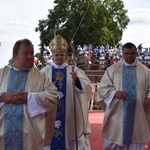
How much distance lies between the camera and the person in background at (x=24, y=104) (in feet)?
15.9

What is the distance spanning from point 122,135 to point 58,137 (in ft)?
4.04

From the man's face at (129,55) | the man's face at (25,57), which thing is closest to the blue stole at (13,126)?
the man's face at (25,57)

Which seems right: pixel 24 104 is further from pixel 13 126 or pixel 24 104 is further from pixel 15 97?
pixel 13 126

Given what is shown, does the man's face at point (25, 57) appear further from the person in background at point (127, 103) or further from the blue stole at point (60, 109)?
the blue stole at point (60, 109)

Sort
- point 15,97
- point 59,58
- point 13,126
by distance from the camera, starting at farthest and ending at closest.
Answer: point 59,58, point 13,126, point 15,97

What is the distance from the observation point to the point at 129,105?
6.36 metres

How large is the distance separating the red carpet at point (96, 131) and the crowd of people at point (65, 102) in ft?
4.94

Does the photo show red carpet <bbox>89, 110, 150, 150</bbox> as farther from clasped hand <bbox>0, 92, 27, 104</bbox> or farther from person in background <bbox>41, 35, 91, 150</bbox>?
clasped hand <bbox>0, 92, 27, 104</bbox>

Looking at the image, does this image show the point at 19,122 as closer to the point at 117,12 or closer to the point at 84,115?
the point at 84,115

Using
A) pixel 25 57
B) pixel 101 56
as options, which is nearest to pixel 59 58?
pixel 25 57

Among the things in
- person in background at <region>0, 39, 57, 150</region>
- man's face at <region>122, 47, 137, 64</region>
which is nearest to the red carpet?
man's face at <region>122, 47, 137, 64</region>

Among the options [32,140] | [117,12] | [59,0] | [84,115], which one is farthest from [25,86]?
[117,12]

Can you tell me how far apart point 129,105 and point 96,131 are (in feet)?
15.6

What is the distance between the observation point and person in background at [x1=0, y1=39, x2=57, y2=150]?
483 centimetres
